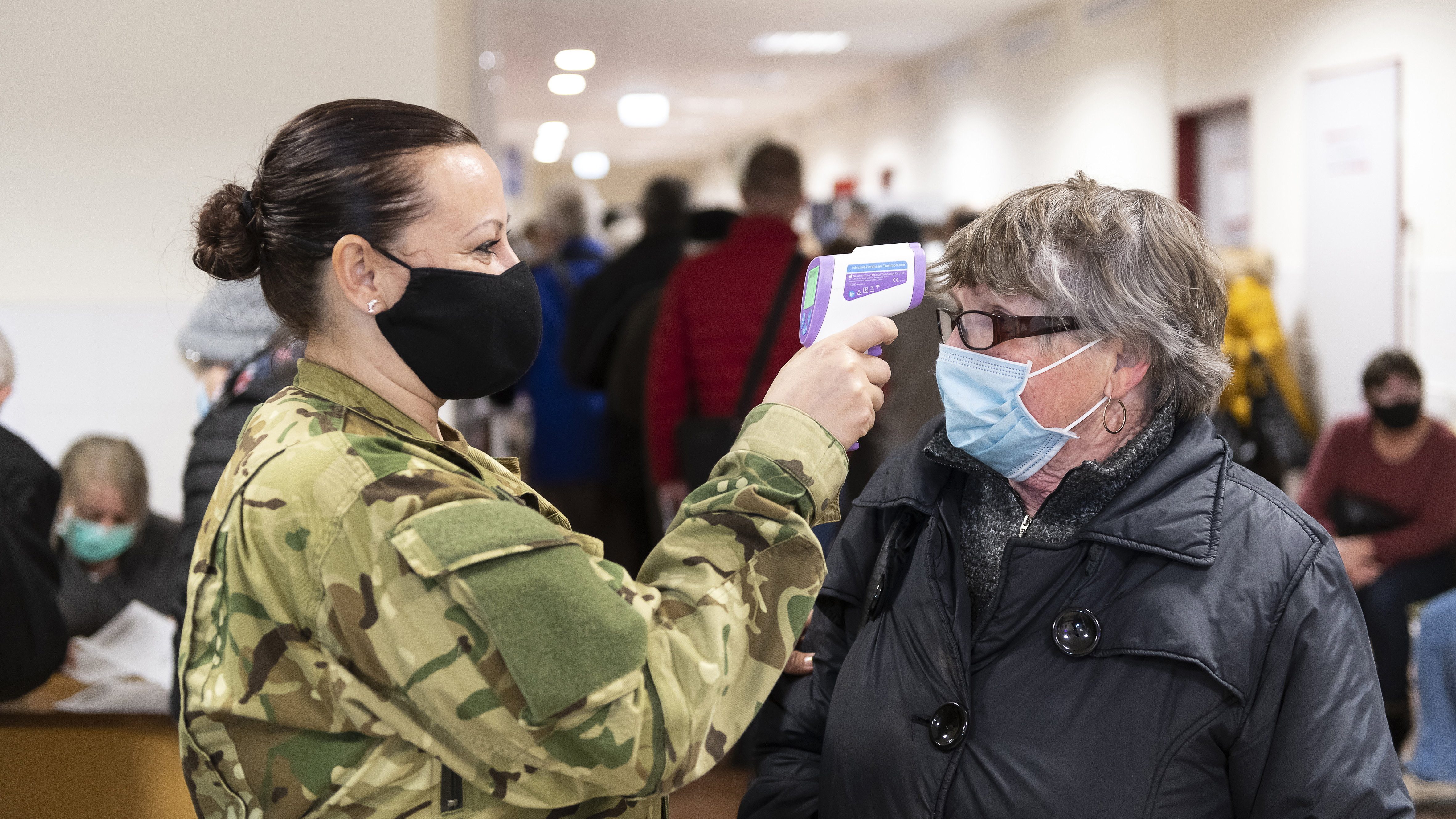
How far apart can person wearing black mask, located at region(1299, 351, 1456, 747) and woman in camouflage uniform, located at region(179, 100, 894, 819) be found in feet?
11.6

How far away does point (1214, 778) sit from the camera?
4.56 ft

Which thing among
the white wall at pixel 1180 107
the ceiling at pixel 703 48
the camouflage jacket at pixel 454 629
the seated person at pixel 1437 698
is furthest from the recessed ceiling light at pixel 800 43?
the camouflage jacket at pixel 454 629

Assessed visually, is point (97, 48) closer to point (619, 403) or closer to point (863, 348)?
point (619, 403)

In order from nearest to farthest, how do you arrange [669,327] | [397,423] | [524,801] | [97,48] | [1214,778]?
[524,801] → [397,423] → [1214,778] → [97,48] → [669,327]

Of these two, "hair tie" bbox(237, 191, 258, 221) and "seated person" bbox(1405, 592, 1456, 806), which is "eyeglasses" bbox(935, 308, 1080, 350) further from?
"seated person" bbox(1405, 592, 1456, 806)

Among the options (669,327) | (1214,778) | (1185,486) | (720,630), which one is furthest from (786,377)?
(669,327)

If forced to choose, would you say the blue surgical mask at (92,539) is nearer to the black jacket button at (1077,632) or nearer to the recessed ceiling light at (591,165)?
the black jacket button at (1077,632)

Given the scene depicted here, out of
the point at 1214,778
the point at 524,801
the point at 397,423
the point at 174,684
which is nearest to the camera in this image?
the point at 524,801

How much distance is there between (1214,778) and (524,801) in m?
0.83

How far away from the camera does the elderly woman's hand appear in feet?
13.5

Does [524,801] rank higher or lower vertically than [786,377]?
lower

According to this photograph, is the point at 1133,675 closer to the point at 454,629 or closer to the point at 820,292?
the point at 820,292

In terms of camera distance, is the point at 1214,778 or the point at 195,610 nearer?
the point at 195,610

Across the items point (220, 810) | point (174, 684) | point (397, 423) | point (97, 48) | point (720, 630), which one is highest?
point (97, 48)
